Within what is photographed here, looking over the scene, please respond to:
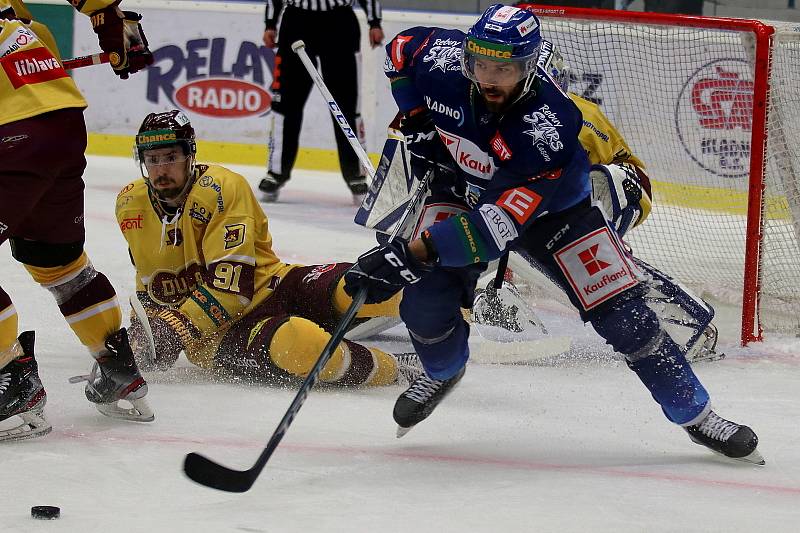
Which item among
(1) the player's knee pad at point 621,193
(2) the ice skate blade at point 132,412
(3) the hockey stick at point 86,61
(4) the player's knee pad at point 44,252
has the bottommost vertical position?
(2) the ice skate blade at point 132,412

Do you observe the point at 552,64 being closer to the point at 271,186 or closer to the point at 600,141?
the point at 600,141

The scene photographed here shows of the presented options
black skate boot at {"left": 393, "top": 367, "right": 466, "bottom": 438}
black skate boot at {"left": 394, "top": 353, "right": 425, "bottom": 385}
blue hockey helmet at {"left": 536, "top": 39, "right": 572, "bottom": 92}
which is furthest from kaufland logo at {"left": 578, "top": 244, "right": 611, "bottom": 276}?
A: black skate boot at {"left": 394, "top": 353, "right": 425, "bottom": 385}

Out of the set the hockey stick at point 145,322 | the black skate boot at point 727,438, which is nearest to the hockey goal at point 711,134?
the black skate boot at point 727,438

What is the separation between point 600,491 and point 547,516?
7.9 inches

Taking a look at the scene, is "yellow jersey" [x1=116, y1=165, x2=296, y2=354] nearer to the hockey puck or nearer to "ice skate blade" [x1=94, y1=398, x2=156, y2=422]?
"ice skate blade" [x1=94, y1=398, x2=156, y2=422]

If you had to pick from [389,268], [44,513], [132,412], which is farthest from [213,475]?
[132,412]

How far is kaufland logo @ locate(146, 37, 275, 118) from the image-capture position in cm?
662

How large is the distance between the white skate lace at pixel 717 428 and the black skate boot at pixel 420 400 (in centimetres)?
53

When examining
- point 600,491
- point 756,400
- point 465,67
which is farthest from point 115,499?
point 756,400

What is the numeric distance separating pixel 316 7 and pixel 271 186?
86cm

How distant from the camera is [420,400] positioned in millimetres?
2662

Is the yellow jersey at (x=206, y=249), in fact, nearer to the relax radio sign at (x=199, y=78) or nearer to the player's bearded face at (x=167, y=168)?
the player's bearded face at (x=167, y=168)

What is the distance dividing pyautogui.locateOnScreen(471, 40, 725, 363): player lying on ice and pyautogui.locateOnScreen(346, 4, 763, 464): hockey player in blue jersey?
2.78ft

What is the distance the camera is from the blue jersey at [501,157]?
92.0 inches
